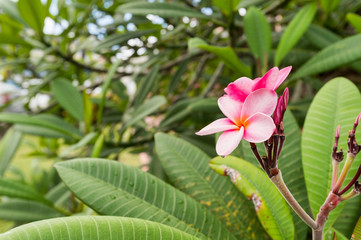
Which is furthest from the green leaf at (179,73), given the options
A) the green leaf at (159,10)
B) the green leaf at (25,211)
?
the green leaf at (25,211)

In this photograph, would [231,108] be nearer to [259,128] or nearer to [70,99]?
[259,128]

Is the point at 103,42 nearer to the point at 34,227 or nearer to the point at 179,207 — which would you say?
Answer: the point at 179,207

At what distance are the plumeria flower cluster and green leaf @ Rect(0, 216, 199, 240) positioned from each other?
115 mm

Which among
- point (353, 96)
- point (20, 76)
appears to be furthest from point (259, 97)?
point (20, 76)

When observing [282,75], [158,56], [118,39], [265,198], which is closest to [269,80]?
[282,75]

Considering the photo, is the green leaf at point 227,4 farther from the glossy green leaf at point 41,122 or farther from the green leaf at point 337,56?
the glossy green leaf at point 41,122

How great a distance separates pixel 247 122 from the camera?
12.2 inches

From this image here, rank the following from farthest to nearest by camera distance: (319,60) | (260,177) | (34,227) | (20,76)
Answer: (20,76)
(319,60)
(260,177)
(34,227)

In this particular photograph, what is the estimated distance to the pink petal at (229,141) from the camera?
11.4 inches

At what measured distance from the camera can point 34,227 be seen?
0.30 metres

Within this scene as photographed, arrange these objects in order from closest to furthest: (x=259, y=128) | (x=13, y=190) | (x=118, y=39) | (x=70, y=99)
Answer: (x=259, y=128) < (x=13, y=190) < (x=70, y=99) < (x=118, y=39)

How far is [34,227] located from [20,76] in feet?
6.78

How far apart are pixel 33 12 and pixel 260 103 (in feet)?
3.24

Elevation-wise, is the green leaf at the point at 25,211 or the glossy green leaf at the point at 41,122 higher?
the glossy green leaf at the point at 41,122
